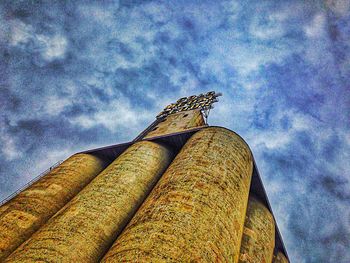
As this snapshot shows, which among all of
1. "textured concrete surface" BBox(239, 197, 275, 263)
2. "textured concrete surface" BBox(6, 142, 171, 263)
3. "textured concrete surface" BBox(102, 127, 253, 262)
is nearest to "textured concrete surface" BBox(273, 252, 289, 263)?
"textured concrete surface" BBox(239, 197, 275, 263)

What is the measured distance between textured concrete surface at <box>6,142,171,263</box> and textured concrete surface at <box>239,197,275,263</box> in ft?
18.9

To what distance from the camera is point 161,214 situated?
9.16m

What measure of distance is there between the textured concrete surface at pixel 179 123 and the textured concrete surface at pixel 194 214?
421 inches

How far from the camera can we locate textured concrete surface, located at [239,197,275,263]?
13.4m

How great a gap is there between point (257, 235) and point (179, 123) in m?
13.5

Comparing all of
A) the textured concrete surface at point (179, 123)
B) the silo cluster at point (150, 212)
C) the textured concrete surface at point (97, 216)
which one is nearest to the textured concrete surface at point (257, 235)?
the silo cluster at point (150, 212)

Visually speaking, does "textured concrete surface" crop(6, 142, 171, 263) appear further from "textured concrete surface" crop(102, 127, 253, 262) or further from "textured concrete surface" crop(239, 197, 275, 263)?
"textured concrete surface" crop(239, 197, 275, 263)

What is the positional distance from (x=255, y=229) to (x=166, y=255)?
8.83 meters

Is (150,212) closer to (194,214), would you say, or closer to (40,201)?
(194,214)

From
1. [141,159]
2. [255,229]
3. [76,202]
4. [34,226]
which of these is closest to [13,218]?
[34,226]

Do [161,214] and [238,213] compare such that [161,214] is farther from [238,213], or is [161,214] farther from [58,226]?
[58,226]

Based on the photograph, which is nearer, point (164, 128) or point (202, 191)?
point (202, 191)

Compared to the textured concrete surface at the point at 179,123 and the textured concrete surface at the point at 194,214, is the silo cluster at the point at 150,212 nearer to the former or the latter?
the textured concrete surface at the point at 194,214

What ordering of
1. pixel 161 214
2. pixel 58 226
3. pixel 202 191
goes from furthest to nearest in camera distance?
pixel 58 226 → pixel 202 191 → pixel 161 214
